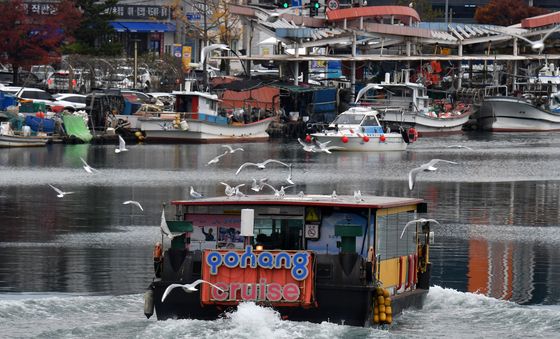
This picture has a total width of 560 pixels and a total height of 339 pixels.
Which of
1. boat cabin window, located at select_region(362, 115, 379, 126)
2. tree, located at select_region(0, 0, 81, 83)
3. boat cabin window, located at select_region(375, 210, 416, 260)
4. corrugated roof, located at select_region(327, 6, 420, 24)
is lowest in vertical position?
boat cabin window, located at select_region(362, 115, 379, 126)

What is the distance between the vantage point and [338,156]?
→ 232 ft

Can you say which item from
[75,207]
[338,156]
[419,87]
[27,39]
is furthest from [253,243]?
[27,39]

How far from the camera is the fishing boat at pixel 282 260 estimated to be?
21.3 m

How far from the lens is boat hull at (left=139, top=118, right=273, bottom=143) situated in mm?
76688

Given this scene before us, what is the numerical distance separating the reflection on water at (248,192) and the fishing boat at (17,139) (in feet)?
4.78

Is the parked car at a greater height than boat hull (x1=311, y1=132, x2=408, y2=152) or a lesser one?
greater

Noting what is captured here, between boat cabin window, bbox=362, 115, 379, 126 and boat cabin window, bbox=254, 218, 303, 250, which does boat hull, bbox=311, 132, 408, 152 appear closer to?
boat cabin window, bbox=362, 115, 379, 126

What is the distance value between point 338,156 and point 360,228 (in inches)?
1926

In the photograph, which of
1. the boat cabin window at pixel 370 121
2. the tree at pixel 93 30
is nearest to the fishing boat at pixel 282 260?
the boat cabin window at pixel 370 121

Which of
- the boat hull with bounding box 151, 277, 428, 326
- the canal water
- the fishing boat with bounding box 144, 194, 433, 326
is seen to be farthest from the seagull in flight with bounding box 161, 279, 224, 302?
the canal water

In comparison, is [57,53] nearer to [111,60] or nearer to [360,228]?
[111,60]

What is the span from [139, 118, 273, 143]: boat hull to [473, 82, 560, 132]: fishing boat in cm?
2228

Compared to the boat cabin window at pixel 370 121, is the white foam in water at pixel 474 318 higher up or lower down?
lower down

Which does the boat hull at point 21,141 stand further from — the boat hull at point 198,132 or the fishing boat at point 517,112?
the fishing boat at point 517,112
